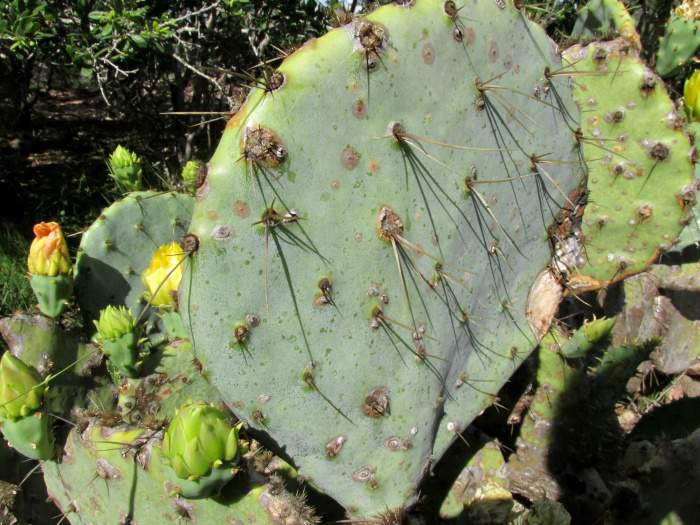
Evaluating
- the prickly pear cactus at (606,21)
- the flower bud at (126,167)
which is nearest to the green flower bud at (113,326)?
the flower bud at (126,167)

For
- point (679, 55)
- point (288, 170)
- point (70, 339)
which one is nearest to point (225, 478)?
point (288, 170)

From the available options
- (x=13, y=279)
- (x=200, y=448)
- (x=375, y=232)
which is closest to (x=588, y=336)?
(x=375, y=232)

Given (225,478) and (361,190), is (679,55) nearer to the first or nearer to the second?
(361,190)

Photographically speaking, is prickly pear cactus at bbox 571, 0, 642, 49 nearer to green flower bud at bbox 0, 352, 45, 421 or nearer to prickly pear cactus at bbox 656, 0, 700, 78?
prickly pear cactus at bbox 656, 0, 700, 78

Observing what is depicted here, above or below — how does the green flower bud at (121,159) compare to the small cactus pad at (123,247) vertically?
above

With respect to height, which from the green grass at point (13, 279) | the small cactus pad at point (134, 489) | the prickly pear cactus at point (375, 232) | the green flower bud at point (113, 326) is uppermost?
the prickly pear cactus at point (375, 232)

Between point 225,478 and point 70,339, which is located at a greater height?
point 225,478

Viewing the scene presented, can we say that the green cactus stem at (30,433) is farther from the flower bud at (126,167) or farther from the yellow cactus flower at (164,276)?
the flower bud at (126,167)

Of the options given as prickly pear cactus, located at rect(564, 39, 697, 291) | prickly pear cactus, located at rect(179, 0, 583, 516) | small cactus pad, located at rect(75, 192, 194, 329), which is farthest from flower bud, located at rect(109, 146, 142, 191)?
prickly pear cactus, located at rect(564, 39, 697, 291)
